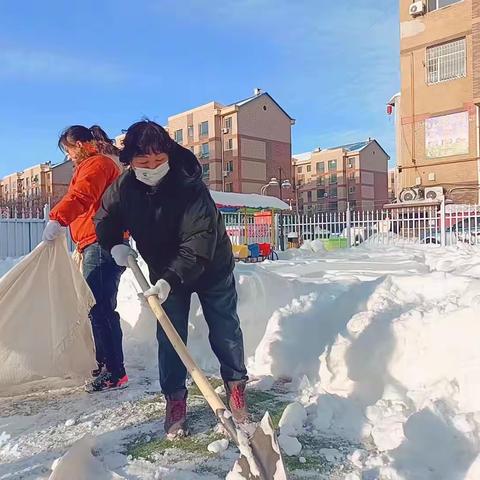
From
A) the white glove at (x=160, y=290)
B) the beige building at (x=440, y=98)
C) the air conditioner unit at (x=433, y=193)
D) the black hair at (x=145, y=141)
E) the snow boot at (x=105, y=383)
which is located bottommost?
the snow boot at (x=105, y=383)

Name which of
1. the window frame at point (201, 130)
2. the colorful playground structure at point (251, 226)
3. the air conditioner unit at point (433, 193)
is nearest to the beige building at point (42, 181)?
the window frame at point (201, 130)

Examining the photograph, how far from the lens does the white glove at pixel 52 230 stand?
2721 mm

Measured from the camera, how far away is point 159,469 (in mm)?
1914

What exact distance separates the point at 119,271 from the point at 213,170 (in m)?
42.8

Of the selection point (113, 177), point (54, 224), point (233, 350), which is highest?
point (113, 177)

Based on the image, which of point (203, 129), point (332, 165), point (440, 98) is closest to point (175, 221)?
point (440, 98)

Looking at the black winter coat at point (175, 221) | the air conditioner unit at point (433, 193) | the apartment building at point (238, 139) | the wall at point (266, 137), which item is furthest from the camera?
the wall at point (266, 137)

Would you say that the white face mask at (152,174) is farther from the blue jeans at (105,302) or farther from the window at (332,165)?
the window at (332,165)

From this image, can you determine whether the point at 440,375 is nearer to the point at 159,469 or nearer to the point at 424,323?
the point at 424,323

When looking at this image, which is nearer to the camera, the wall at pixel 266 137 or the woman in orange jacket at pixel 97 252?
the woman in orange jacket at pixel 97 252

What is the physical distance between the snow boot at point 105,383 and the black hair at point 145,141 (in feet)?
4.59

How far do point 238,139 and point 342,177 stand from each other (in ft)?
62.6

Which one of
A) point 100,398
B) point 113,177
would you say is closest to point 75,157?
point 113,177

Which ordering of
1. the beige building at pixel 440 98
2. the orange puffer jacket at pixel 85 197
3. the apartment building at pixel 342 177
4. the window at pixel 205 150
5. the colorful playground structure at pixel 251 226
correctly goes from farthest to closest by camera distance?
the apartment building at pixel 342 177
the window at pixel 205 150
the beige building at pixel 440 98
the colorful playground structure at pixel 251 226
the orange puffer jacket at pixel 85 197
